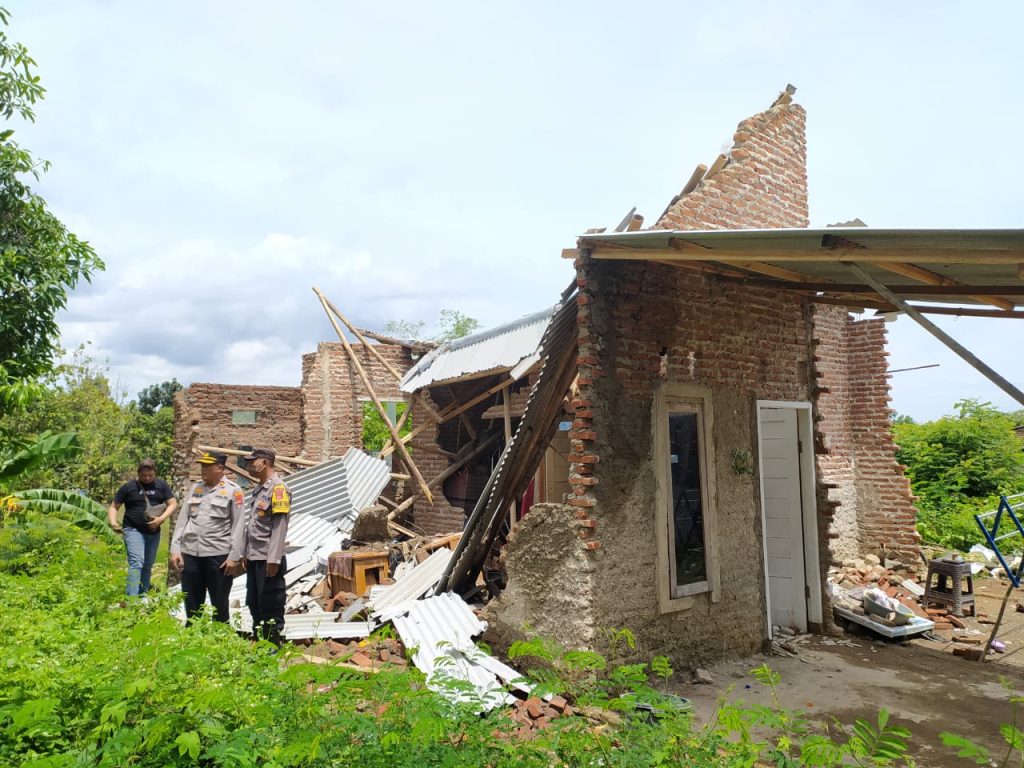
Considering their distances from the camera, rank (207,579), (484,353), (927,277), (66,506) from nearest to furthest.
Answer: (927,277) → (207,579) → (66,506) → (484,353)

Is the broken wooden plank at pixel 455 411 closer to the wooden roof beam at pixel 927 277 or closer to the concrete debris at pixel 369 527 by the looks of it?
the concrete debris at pixel 369 527

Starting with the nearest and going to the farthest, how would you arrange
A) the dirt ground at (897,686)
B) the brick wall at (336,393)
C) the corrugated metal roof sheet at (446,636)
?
the dirt ground at (897,686) < the corrugated metal roof sheet at (446,636) < the brick wall at (336,393)

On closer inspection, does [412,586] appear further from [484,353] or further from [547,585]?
[484,353]

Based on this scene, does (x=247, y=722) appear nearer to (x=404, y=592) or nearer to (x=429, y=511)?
(x=404, y=592)

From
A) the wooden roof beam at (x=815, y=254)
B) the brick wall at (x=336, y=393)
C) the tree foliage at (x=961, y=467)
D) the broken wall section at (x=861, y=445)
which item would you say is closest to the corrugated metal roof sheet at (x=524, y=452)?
the wooden roof beam at (x=815, y=254)

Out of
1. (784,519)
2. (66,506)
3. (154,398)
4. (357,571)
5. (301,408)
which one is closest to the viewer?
(784,519)

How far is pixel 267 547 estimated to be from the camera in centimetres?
606

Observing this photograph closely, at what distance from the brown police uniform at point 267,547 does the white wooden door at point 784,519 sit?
503 cm

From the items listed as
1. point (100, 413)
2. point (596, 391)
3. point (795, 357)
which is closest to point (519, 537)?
point (596, 391)

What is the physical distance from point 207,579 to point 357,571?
6.90ft

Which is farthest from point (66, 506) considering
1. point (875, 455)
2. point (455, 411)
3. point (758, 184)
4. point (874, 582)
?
point (875, 455)

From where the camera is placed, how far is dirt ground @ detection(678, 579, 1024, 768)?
16.7 ft

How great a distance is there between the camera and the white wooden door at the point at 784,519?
765 centimetres

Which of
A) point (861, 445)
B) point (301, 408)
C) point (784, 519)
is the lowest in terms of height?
point (784, 519)
